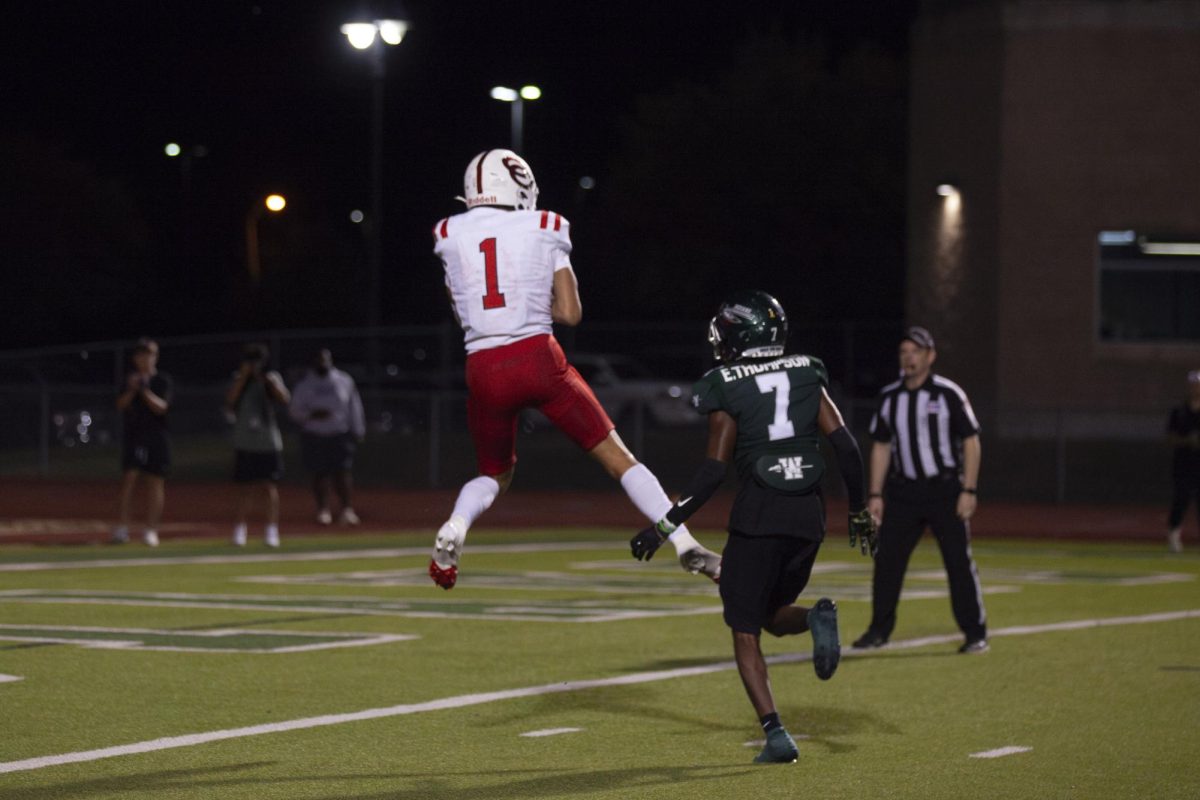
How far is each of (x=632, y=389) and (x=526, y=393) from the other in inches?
1332

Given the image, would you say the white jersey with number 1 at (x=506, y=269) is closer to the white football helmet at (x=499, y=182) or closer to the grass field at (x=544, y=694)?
the white football helmet at (x=499, y=182)

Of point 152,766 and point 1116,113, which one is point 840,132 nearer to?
point 1116,113

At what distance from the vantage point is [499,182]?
343 inches

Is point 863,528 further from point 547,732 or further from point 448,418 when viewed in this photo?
point 448,418

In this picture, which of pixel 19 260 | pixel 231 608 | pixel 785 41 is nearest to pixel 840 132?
pixel 785 41

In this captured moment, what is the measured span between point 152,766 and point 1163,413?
87.5 ft

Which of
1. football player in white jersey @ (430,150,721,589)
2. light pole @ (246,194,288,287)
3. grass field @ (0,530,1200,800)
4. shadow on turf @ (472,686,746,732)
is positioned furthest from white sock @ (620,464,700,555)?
light pole @ (246,194,288,287)

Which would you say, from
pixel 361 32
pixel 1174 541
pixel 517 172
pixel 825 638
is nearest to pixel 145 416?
pixel 361 32

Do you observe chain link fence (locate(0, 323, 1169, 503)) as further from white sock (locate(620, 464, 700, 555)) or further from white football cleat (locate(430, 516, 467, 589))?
white football cleat (locate(430, 516, 467, 589))

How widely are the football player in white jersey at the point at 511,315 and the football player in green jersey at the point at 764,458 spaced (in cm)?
28

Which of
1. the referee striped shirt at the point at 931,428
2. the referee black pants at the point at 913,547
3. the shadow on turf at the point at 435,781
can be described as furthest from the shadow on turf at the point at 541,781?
the referee striped shirt at the point at 931,428

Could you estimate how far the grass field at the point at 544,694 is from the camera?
7.98 metres

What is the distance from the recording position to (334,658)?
1145cm

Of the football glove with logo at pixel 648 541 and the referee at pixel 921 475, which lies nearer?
the football glove with logo at pixel 648 541
